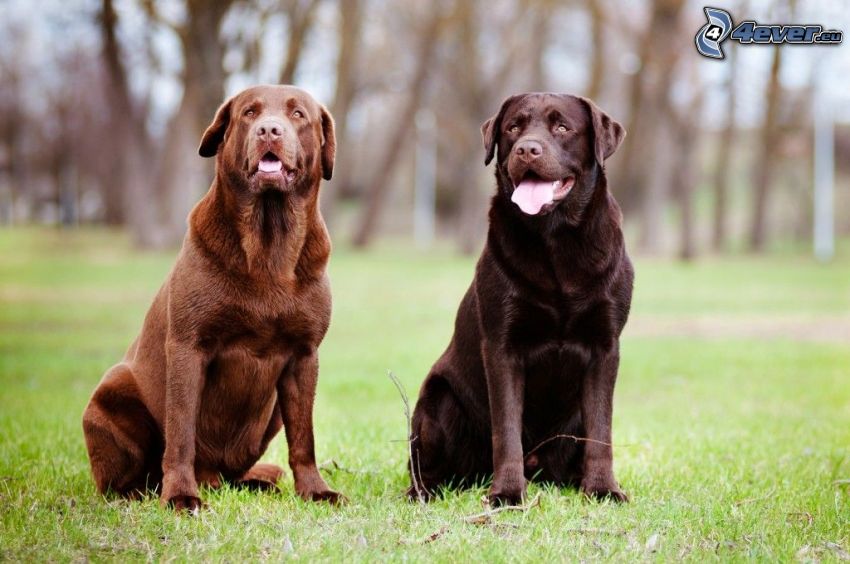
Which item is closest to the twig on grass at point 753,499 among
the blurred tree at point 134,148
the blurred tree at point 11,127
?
the blurred tree at point 134,148

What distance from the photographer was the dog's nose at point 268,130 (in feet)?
13.8

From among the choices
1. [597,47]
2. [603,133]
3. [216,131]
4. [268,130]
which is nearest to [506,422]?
[603,133]

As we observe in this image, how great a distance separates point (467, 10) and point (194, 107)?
31.5 feet

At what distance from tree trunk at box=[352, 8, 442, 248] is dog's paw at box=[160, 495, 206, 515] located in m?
26.5

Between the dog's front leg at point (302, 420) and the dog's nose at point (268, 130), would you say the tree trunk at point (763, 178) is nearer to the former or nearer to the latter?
the dog's front leg at point (302, 420)

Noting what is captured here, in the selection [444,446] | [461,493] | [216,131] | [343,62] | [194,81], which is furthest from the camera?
[343,62]

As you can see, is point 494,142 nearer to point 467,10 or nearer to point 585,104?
point 585,104

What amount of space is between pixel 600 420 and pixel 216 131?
2102 millimetres

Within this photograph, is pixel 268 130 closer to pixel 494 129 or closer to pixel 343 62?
pixel 494 129

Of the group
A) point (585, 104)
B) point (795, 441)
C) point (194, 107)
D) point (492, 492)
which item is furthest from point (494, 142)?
point (194, 107)

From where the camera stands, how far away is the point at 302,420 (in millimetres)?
4578

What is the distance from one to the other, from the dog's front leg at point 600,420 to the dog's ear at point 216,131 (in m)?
1.90

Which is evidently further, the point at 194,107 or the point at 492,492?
the point at 194,107

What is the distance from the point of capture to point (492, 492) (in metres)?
4.37
